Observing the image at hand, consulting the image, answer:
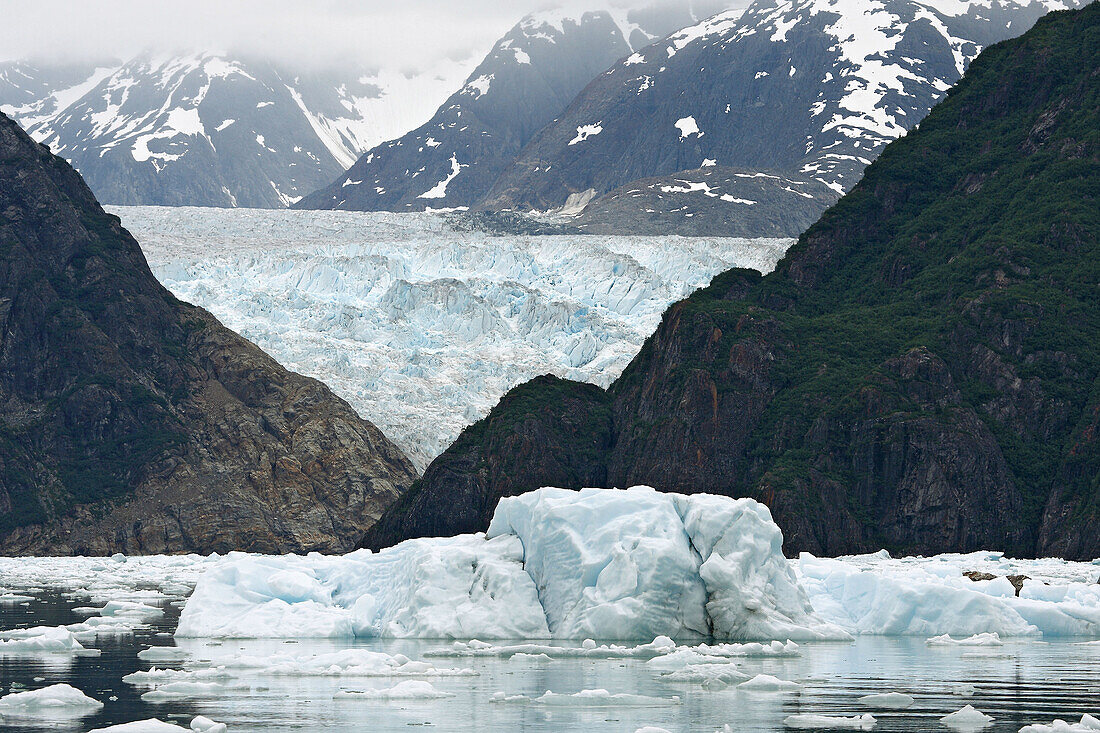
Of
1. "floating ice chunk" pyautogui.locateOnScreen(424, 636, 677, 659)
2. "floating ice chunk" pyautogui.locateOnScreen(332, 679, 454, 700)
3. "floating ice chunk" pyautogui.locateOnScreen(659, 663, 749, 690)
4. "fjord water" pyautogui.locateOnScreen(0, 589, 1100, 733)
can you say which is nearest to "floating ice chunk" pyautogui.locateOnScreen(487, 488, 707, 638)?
"floating ice chunk" pyautogui.locateOnScreen(424, 636, 677, 659)

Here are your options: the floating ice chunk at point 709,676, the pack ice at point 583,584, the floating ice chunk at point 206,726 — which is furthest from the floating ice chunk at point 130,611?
the floating ice chunk at point 206,726

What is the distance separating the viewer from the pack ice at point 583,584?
1368 inches

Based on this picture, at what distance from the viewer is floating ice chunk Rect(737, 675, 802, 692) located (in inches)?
1040

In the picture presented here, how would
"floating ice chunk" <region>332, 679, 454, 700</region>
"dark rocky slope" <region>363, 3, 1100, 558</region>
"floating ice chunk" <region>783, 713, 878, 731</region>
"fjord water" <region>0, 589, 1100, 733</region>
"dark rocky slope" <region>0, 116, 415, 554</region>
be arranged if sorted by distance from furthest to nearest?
1. "dark rocky slope" <region>0, 116, 415, 554</region>
2. "dark rocky slope" <region>363, 3, 1100, 558</region>
3. "floating ice chunk" <region>332, 679, 454, 700</region>
4. "fjord water" <region>0, 589, 1100, 733</region>
5. "floating ice chunk" <region>783, 713, 878, 731</region>

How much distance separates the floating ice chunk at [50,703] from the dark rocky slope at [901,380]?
189 ft

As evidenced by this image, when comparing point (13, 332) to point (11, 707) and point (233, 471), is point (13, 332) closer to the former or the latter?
point (233, 471)

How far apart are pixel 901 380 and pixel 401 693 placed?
6479 centimetres

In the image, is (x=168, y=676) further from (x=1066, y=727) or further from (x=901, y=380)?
(x=901, y=380)

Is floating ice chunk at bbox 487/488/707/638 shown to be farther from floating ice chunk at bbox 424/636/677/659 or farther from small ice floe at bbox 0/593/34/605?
small ice floe at bbox 0/593/34/605

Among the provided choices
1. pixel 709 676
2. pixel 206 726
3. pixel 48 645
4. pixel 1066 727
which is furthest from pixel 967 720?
pixel 48 645

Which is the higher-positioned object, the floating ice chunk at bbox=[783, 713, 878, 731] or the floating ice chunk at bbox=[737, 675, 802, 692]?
the floating ice chunk at bbox=[783, 713, 878, 731]

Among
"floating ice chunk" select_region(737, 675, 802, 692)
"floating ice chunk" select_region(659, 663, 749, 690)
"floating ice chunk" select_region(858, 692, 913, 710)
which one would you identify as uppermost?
"floating ice chunk" select_region(858, 692, 913, 710)

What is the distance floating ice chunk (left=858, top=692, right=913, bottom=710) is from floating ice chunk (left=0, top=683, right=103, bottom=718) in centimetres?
1332

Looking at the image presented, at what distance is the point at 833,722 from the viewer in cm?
2212
